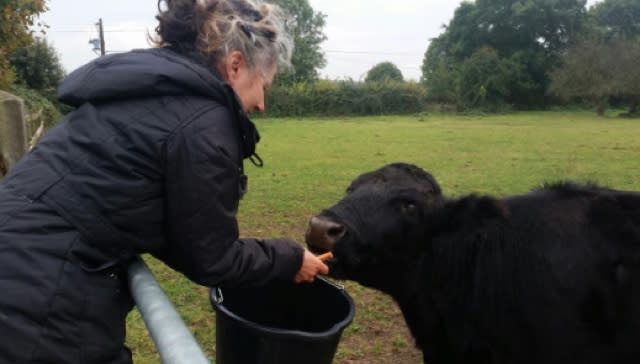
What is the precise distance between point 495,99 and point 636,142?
103 feet

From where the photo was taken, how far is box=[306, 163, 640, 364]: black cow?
3115mm

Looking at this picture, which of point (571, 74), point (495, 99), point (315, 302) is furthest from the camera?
point (495, 99)

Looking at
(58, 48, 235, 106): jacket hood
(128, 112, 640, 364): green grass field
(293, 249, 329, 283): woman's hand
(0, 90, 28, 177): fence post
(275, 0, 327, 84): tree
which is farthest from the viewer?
(275, 0, 327, 84): tree

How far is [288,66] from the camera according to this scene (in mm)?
2438

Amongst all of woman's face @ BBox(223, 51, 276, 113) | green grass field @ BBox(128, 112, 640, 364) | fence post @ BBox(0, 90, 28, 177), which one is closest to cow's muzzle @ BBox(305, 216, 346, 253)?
woman's face @ BBox(223, 51, 276, 113)

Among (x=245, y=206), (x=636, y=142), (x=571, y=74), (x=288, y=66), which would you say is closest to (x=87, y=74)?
(x=288, y=66)

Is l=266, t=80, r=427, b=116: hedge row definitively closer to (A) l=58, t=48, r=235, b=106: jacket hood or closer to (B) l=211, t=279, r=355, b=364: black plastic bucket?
(B) l=211, t=279, r=355, b=364: black plastic bucket

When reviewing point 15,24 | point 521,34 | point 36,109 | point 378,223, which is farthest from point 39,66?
point 521,34

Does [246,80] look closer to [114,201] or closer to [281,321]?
[114,201]

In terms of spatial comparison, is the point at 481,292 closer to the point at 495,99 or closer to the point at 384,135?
the point at 384,135

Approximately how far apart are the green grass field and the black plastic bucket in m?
1.31

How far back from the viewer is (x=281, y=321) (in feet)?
9.94

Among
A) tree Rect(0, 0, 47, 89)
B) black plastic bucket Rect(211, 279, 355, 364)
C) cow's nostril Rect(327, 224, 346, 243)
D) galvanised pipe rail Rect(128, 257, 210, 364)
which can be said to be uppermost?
tree Rect(0, 0, 47, 89)

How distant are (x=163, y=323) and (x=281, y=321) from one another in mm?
1702
